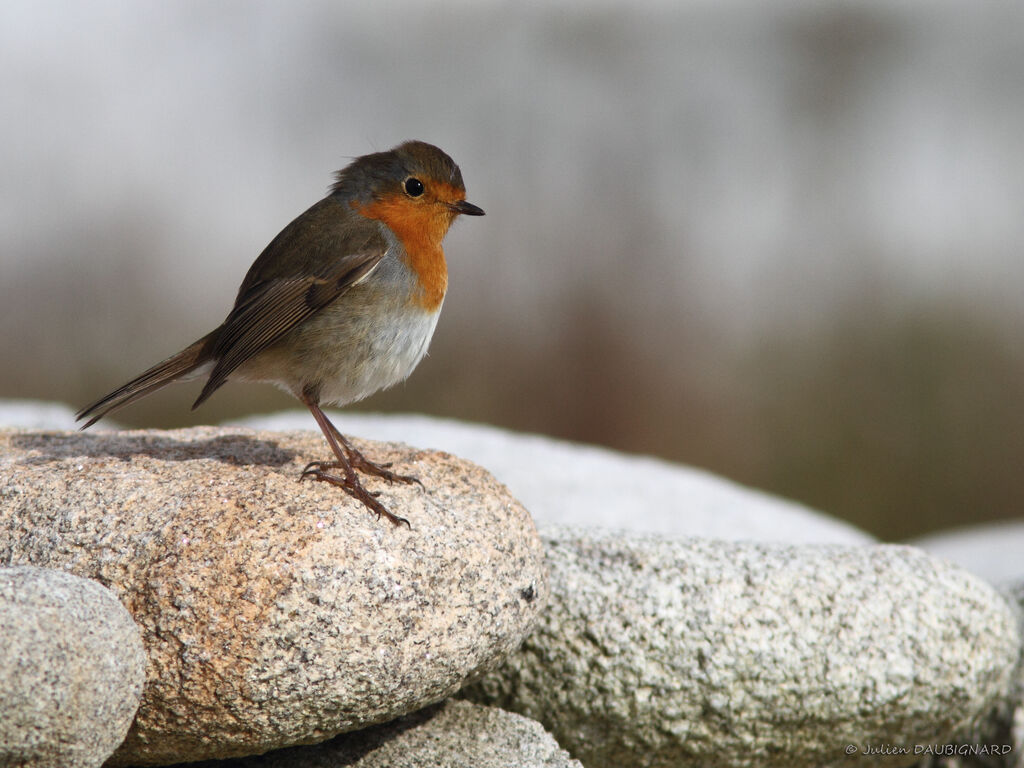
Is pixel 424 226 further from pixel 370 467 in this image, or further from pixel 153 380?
pixel 153 380

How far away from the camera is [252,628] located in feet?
8.22

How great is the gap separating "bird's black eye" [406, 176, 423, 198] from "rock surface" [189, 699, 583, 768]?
1.58m

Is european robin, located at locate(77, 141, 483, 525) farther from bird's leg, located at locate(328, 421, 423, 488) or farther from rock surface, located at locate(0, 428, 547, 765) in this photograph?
rock surface, located at locate(0, 428, 547, 765)

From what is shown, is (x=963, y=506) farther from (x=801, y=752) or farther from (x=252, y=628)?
(x=252, y=628)

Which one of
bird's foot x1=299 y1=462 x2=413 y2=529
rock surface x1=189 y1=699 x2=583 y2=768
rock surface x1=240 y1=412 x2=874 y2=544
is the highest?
bird's foot x1=299 y1=462 x2=413 y2=529

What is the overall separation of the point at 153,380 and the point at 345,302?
25.8 inches

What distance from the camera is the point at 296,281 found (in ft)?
11.0

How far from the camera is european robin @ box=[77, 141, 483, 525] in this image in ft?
10.7

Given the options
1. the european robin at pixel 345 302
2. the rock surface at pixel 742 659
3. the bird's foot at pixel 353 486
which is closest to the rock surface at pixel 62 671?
the bird's foot at pixel 353 486

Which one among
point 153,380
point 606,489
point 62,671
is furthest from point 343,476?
point 606,489

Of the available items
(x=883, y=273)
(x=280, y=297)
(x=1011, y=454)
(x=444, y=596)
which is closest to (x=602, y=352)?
(x=883, y=273)

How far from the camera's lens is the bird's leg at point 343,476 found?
9.27 ft

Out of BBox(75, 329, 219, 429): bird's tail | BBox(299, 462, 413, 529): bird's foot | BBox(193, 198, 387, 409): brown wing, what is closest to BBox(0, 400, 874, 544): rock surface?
BBox(75, 329, 219, 429): bird's tail

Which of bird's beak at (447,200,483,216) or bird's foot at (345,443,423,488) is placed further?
bird's beak at (447,200,483,216)
